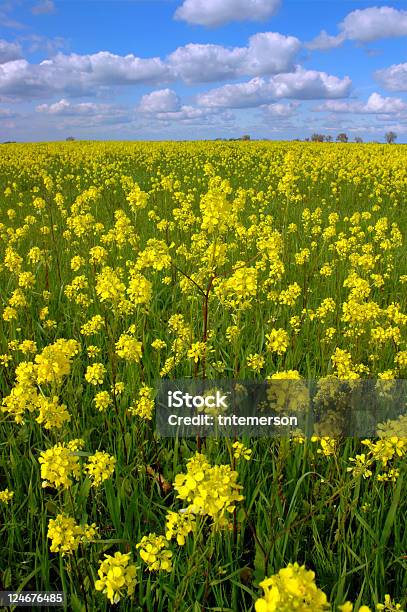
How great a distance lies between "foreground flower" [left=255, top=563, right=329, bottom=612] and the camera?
3.70 ft

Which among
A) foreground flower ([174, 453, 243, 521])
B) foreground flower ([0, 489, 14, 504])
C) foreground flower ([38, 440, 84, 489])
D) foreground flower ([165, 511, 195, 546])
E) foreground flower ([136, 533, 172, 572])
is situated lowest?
foreground flower ([0, 489, 14, 504])

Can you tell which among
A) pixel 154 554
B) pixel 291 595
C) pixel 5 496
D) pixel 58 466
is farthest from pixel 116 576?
pixel 5 496

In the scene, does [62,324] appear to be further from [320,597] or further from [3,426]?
[320,597]

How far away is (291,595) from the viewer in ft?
3.80

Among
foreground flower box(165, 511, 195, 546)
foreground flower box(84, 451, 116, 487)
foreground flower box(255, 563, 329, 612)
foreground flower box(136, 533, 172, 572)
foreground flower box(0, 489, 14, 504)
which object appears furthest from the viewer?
foreground flower box(0, 489, 14, 504)

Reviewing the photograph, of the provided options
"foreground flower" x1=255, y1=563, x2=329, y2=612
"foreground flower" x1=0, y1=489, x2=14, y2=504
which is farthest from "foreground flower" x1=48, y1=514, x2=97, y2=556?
"foreground flower" x1=255, y1=563, x2=329, y2=612

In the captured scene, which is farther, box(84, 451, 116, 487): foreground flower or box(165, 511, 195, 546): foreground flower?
box(84, 451, 116, 487): foreground flower

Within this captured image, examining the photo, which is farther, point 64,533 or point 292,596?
point 64,533

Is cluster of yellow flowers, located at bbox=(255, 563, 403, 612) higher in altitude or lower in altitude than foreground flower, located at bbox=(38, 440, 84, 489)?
higher

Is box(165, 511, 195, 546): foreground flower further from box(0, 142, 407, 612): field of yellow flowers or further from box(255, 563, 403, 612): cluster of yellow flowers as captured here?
box(255, 563, 403, 612): cluster of yellow flowers

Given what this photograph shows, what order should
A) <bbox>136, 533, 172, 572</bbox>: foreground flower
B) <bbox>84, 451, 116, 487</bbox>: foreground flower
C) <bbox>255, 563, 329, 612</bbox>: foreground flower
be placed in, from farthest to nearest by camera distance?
1. <bbox>84, 451, 116, 487</bbox>: foreground flower
2. <bbox>136, 533, 172, 572</bbox>: foreground flower
3. <bbox>255, 563, 329, 612</bbox>: foreground flower

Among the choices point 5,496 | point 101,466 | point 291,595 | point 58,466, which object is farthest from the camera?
point 5,496

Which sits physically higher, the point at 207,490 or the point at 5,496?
the point at 207,490

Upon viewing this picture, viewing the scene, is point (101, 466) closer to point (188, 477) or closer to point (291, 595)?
point (188, 477)
